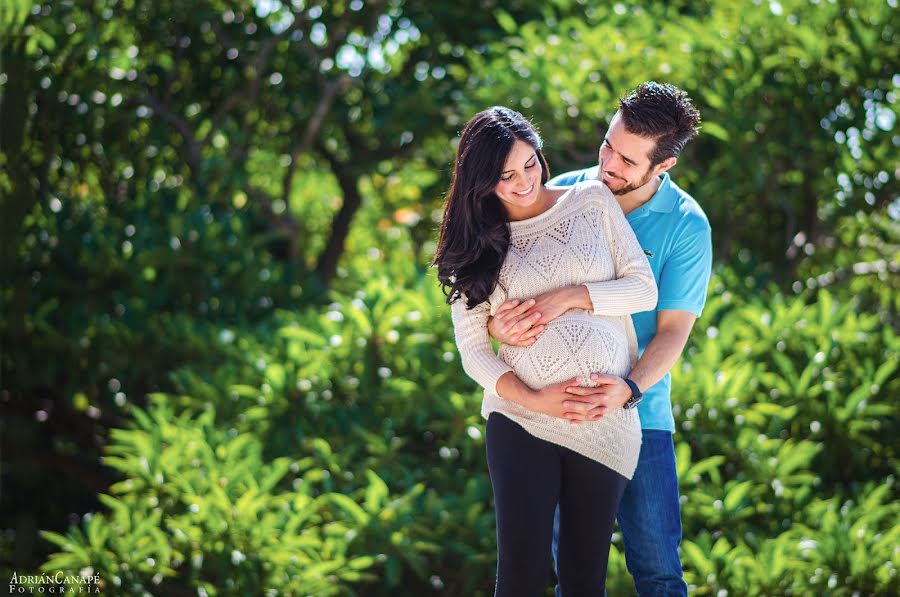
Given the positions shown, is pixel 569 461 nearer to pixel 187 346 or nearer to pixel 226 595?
pixel 226 595

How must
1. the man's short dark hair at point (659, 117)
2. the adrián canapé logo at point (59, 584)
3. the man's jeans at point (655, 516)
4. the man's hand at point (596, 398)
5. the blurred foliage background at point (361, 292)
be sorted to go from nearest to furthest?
the man's hand at point (596, 398) → the man's short dark hair at point (659, 117) → the man's jeans at point (655, 516) → the adrián canapé logo at point (59, 584) → the blurred foliage background at point (361, 292)

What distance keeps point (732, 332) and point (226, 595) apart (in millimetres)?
2151

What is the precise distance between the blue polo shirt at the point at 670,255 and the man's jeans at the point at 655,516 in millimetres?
64

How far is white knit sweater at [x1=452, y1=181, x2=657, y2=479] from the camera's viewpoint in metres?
2.53

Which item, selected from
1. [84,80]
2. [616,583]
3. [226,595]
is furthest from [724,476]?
[84,80]

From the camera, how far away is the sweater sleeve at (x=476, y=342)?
2557 millimetres

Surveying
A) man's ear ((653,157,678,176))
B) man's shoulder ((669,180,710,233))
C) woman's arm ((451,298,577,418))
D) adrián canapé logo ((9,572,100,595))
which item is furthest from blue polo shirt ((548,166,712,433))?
adrián canapé logo ((9,572,100,595))

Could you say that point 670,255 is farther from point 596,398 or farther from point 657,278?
point 596,398

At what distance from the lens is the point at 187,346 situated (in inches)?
206

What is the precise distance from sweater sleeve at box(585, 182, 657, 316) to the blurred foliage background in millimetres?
1209

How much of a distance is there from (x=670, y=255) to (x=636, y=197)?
0.16 metres

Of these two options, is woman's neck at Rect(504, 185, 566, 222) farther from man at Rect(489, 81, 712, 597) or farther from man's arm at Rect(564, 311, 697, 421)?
man's arm at Rect(564, 311, 697, 421)

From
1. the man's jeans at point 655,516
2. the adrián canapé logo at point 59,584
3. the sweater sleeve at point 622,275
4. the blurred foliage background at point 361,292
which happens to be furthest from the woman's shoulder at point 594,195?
the adrián canapé logo at point 59,584

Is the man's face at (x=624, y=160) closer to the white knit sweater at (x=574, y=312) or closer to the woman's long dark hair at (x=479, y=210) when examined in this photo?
the white knit sweater at (x=574, y=312)
